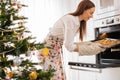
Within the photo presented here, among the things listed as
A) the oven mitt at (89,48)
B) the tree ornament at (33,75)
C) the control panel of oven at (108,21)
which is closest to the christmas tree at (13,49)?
the tree ornament at (33,75)

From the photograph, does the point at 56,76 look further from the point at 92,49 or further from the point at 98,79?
the point at 98,79

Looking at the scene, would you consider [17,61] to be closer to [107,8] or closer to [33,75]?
[33,75]

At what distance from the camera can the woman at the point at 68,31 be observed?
1701 mm

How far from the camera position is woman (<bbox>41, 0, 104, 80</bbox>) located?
1.70 meters

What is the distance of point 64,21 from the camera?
172cm

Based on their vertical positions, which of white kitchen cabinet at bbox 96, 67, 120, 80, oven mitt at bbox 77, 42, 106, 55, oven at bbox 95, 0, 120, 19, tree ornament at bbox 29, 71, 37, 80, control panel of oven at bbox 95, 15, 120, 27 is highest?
oven at bbox 95, 0, 120, 19

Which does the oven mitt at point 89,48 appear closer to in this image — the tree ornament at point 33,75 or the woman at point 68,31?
the woman at point 68,31

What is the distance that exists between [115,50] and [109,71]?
0.78 feet

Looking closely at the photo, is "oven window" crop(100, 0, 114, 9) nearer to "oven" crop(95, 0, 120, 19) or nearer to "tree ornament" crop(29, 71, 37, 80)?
"oven" crop(95, 0, 120, 19)

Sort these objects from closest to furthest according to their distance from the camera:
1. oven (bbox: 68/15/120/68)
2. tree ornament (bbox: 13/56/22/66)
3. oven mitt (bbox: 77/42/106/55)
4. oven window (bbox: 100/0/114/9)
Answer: tree ornament (bbox: 13/56/22/66) < oven mitt (bbox: 77/42/106/55) < oven (bbox: 68/15/120/68) < oven window (bbox: 100/0/114/9)

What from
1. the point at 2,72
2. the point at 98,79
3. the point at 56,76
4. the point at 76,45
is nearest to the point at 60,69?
the point at 56,76

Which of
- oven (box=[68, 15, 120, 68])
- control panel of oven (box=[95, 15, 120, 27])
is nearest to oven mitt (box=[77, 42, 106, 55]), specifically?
oven (box=[68, 15, 120, 68])

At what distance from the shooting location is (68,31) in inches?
66.4

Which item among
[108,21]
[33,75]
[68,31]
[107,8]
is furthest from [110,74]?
[33,75]
